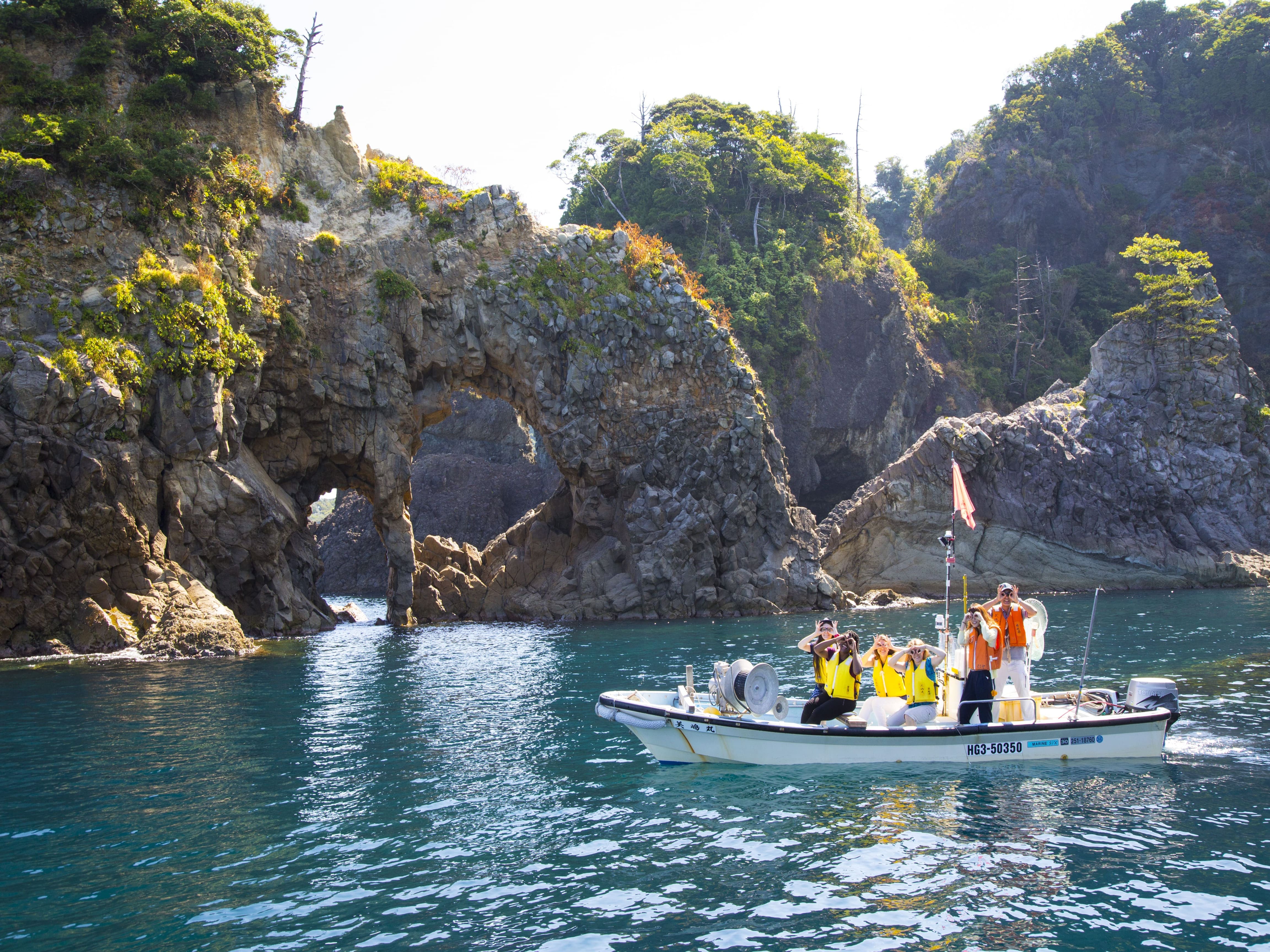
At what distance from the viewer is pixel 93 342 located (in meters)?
28.8

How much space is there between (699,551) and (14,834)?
33.0 m

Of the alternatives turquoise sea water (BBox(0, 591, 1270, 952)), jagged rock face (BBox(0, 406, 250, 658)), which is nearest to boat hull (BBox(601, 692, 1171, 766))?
turquoise sea water (BBox(0, 591, 1270, 952))

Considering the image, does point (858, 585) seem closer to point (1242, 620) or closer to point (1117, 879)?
point (1242, 620)

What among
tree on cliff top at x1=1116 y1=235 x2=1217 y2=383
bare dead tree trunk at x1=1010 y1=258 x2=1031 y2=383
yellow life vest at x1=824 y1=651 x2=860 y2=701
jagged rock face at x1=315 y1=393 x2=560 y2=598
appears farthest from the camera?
jagged rock face at x1=315 y1=393 x2=560 y2=598

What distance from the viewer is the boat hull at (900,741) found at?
14.4 meters

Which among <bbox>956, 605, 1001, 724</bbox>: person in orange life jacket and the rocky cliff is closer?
<bbox>956, 605, 1001, 724</bbox>: person in orange life jacket

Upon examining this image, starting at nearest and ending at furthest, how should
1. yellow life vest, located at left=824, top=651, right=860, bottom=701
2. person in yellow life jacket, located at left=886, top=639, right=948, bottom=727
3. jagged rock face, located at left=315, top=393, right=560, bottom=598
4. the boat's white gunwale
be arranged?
the boat's white gunwale → yellow life vest, located at left=824, top=651, right=860, bottom=701 → person in yellow life jacket, located at left=886, top=639, right=948, bottom=727 → jagged rock face, located at left=315, top=393, right=560, bottom=598

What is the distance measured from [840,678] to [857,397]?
4990cm

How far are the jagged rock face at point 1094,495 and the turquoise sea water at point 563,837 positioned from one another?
2949 centimetres

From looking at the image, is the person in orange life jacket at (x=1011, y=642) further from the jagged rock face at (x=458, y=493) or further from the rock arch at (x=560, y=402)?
the jagged rock face at (x=458, y=493)

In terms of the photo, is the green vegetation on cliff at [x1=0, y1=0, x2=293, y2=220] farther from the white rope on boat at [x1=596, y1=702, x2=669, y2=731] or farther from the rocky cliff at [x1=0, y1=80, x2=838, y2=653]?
the white rope on boat at [x1=596, y1=702, x2=669, y2=731]

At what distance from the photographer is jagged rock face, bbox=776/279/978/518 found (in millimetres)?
61031

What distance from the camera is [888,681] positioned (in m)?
15.5

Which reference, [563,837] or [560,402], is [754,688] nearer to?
[563,837]
